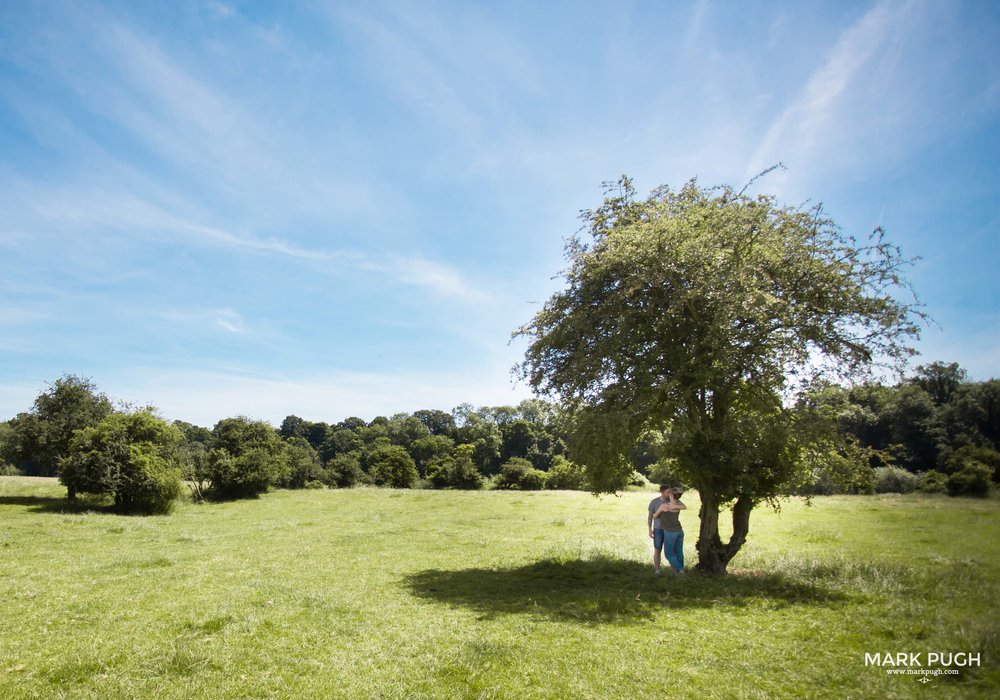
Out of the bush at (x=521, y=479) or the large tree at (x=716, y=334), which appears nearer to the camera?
the large tree at (x=716, y=334)

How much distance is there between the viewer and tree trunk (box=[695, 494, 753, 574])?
15195mm

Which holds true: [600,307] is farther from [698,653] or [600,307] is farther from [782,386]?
[698,653]

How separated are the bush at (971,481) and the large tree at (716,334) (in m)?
4.92

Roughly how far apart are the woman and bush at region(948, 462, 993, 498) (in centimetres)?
656

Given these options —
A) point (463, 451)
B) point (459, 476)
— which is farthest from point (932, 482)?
point (463, 451)

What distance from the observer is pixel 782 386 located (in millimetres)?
14758

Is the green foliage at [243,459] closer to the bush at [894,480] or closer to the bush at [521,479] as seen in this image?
the bush at [521,479]

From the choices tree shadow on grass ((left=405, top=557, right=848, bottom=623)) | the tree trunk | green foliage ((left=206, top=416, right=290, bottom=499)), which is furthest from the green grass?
green foliage ((left=206, top=416, right=290, bottom=499))

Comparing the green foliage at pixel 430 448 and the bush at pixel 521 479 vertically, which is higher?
the green foliage at pixel 430 448

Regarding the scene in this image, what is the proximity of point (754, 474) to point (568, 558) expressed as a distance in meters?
7.69

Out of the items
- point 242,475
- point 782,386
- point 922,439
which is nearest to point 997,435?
point 922,439

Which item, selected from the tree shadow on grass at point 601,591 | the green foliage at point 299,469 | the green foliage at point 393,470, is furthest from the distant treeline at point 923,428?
the green foliage at point 393,470

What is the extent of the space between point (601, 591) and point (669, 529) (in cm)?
327

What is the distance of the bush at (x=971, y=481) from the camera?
8383mm
